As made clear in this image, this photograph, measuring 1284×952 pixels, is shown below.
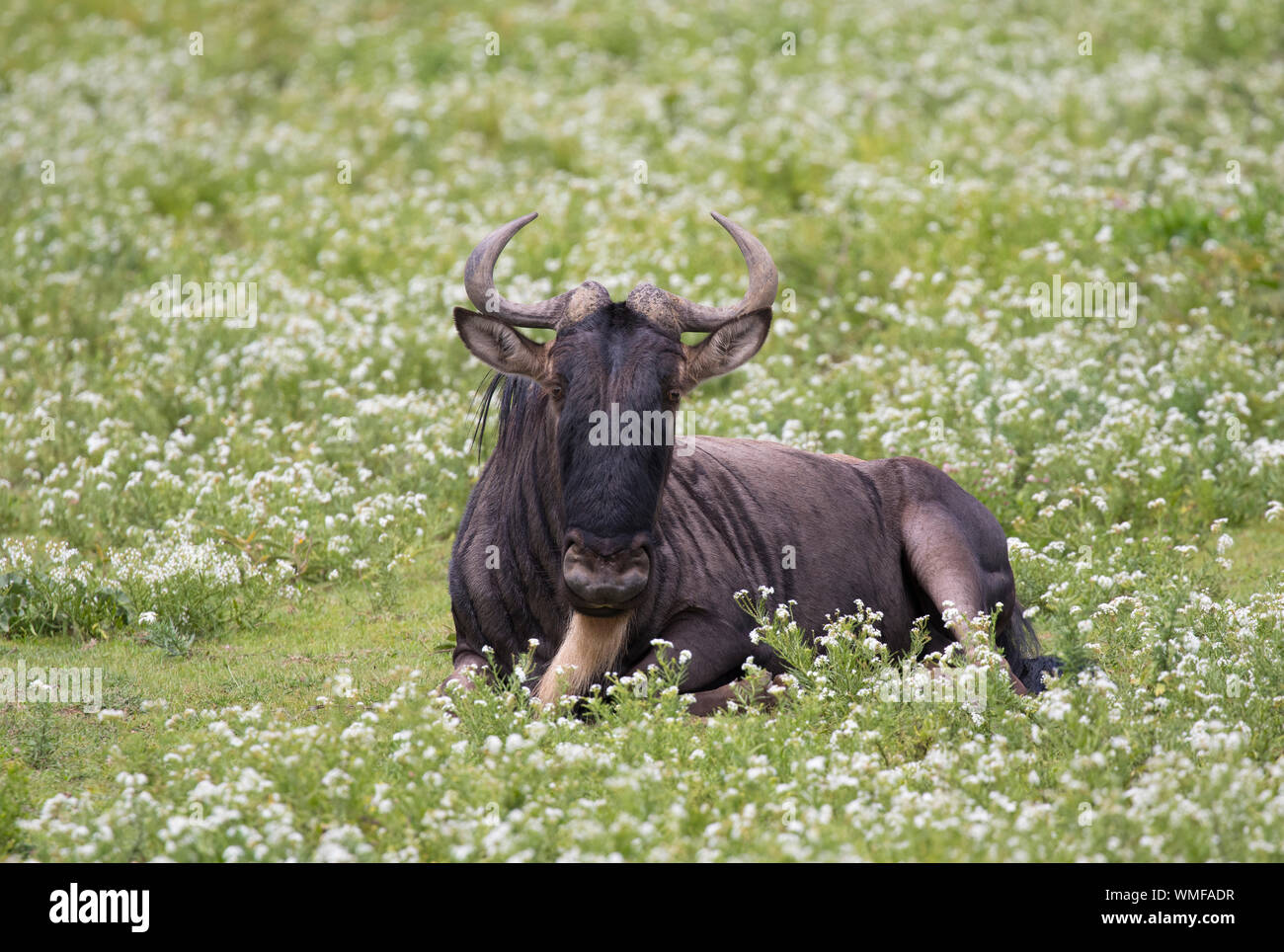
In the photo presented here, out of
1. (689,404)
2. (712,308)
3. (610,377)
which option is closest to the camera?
(610,377)

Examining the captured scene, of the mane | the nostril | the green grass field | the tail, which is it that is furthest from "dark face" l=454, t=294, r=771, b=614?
the tail

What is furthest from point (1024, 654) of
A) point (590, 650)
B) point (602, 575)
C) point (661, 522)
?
point (602, 575)

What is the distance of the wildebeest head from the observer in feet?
21.8

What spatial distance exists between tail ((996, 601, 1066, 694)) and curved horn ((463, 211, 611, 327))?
2.89m

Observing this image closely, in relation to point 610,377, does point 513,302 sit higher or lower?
higher

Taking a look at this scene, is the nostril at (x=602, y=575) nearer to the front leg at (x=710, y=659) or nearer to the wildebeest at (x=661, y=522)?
the wildebeest at (x=661, y=522)

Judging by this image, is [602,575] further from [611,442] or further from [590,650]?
[590,650]

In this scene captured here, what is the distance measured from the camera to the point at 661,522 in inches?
307

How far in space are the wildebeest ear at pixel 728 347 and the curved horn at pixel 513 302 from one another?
20.7 inches

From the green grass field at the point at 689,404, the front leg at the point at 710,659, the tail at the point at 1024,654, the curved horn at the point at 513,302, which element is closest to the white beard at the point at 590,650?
the front leg at the point at 710,659

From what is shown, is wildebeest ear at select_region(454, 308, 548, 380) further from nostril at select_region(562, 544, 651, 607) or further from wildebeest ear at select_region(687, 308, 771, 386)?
nostril at select_region(562, 544, 651, 607)

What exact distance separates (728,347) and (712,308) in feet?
0.66

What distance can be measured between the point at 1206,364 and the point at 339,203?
9.11 meters
